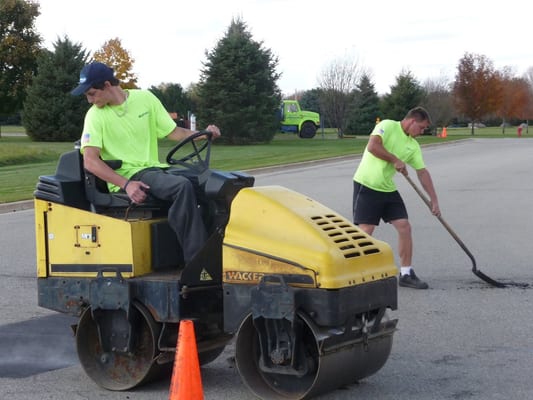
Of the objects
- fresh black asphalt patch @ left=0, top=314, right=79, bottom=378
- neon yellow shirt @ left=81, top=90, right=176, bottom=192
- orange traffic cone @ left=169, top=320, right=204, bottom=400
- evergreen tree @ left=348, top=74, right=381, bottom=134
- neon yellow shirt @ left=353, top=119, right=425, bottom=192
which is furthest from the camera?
evergreen tree @ left=348, top=74, right=381, bottom=134

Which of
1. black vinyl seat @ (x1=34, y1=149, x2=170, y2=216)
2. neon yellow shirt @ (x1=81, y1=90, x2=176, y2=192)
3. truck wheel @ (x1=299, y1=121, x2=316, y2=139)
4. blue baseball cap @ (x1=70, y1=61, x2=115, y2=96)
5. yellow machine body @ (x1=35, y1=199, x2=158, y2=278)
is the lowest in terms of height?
Answer: truck wheel @ (x1=299, y1=121, x2=316, y2=139)

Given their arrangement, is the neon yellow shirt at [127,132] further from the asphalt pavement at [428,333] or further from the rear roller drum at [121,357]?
the asphalt pavement at [428,333]

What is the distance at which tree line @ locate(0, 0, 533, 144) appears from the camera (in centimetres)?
4269

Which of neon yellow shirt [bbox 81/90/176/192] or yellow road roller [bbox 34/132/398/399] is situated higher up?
neon yellow shirt [bbox 81/90/176/192]

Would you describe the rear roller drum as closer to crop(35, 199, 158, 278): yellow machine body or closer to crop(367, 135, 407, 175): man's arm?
crop(35, 199, 158, 278): yellow machine body

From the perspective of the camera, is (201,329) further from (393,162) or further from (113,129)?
(393,162)

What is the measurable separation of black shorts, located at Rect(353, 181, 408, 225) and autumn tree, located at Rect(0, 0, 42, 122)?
4720cm

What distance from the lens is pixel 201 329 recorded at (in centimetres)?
511

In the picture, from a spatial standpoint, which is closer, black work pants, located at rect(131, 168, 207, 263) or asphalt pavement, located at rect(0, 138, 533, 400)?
black work pants, located at rect(131, 168, 207, 263)

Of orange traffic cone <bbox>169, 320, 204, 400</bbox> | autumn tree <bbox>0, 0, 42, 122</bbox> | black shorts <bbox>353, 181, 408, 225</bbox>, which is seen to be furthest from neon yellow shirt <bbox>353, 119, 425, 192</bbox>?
autumn tree <bbox>0, 0, 42, 122</bbox>

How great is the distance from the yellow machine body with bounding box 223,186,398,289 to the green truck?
46.3 metres

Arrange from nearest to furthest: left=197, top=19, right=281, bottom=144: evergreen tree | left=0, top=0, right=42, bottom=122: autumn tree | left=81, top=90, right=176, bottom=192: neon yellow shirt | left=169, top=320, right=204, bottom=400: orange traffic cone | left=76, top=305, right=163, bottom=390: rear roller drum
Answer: left=169, top=320, right=204, bottom=400: orange traffic cone
left=76, top=305, right=163, bottom=390: rear roller drum
left=81, top=90, right=176, bottom=192: neon yellow shirt
left=197, top=19, right=281, bottom=144: evergreen tree
left=0, top=0, right=42, bottom=122: autumn tree

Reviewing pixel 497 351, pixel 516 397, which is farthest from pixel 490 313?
pixel 516 397

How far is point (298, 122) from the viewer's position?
51.2 m
